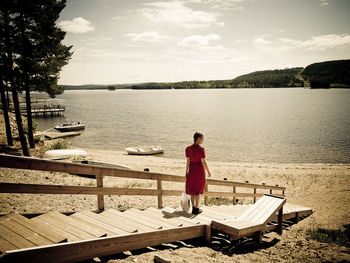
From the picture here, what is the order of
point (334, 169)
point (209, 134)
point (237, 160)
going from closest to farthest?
point (334, 169) → point (237, 160) → point (209, 134)

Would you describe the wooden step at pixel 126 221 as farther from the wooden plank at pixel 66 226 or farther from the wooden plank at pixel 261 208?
the wooden plank at pixel 261 208

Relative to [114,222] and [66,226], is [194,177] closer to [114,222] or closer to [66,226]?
[114,222]

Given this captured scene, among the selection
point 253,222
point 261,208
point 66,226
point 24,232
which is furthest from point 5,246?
point 261,208

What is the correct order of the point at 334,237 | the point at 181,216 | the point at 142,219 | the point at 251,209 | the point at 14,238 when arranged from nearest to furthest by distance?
the point at 14,238
the point at 142,219
the point at 181,216
the point at 251,209
the point at 334,237

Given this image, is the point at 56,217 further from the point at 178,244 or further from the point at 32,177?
the point at 32,177

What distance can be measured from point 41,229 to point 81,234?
0.52 meters

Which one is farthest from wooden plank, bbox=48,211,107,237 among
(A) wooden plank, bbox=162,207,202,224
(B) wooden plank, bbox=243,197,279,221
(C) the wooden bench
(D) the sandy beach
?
(B) wooden plank, bbox=243,197,279,221

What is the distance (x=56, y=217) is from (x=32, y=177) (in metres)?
7.89

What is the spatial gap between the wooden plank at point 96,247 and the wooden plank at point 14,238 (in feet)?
0.86

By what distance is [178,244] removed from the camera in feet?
14.3

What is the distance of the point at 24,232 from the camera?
2924mm

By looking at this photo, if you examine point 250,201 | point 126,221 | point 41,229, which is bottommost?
point 250,201

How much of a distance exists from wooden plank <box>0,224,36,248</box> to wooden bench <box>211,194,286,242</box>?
3.11 meters

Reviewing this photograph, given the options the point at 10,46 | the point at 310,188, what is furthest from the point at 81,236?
the point at 10,46
